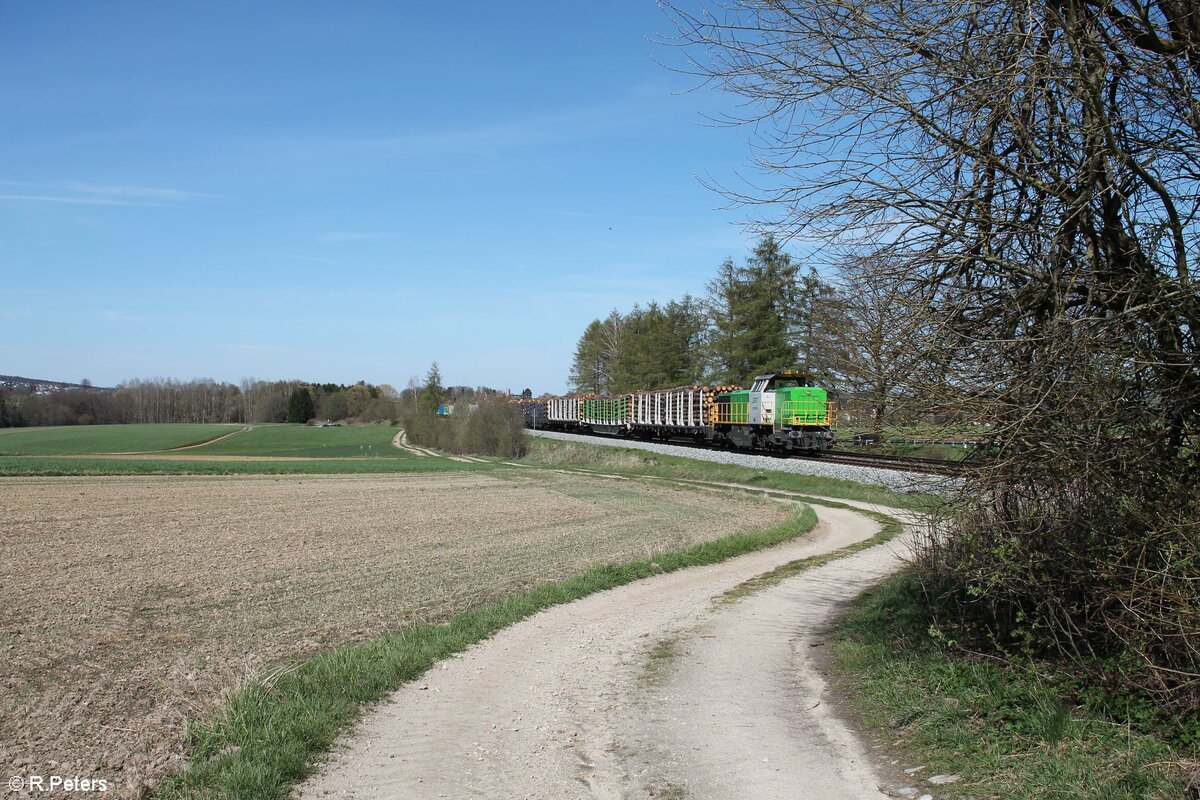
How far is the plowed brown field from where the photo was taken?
7336 millimetres

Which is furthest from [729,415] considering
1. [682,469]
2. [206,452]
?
[206,452]

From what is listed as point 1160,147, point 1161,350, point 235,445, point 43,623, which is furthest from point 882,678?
point 235,445

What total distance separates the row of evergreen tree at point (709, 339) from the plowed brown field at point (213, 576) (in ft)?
21.5

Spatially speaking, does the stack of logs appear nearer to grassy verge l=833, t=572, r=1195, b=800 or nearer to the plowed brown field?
the plowed brown field

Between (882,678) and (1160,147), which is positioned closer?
(1160,147)

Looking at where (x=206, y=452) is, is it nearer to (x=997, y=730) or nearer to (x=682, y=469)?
(x=682, y=469)

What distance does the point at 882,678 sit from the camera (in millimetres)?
7891

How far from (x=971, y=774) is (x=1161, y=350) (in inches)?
120

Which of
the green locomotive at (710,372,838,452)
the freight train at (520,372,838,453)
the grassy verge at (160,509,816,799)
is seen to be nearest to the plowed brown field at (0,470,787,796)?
the grassy verge at (160,509,816,799)

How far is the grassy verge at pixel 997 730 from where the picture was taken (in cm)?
505

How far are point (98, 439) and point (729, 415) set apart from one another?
7632 centimetres

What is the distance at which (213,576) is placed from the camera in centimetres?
1470

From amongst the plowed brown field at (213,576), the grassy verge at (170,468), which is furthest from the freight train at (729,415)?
the grassy verge at (170,468)

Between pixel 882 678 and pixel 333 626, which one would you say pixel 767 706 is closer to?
→ pixel 882 678
